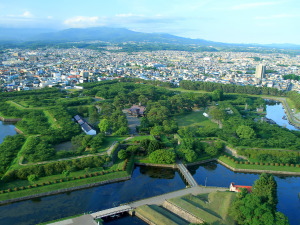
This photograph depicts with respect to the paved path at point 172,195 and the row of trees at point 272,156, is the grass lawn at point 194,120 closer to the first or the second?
the row of trees at point 272,156

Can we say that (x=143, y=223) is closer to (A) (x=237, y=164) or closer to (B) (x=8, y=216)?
(B) (x=8, y=216)

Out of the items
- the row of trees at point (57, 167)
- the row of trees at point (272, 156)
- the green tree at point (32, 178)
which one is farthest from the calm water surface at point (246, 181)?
the green tree at point (32, 178)

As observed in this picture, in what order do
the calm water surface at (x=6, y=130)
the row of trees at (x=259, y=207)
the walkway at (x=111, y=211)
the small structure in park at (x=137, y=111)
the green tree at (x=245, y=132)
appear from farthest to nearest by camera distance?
1. the small structure in park at (x=137, y=111)
2. the calm water surface at (x=6, y=130)
3. the green tree at (x=245, y=132)
4. the walkway at (x=111, y=211)
5. the row of trees at (x=259, y=207)

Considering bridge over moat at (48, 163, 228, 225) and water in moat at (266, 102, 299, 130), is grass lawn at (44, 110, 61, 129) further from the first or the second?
water in moat at (266, 102, 299, 130)

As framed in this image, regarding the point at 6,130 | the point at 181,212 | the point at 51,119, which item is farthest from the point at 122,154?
the point at 6,130

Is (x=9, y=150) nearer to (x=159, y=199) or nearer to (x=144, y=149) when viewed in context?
(x=144, y=149)

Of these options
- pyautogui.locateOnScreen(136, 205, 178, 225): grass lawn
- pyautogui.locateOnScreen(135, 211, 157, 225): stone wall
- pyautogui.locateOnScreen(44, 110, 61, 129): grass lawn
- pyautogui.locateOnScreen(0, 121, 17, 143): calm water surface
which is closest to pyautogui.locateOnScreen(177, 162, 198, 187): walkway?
pyautogui.locateOnScreen(136, 205, 178, 225): grass lawn
